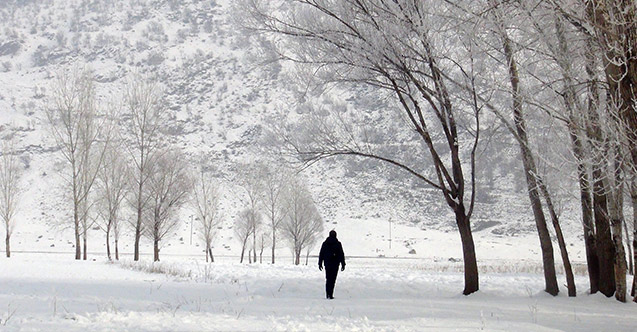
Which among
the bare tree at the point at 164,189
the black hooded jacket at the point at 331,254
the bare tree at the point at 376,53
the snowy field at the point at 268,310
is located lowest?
the snowy field at the point at 268,310

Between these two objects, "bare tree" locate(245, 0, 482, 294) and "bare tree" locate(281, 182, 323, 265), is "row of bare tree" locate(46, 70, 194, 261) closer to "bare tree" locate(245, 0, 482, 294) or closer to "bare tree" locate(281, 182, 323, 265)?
"bare tree" locate(281, 182, 323, 265)

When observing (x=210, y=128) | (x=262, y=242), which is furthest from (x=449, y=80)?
(x=210, y=128)

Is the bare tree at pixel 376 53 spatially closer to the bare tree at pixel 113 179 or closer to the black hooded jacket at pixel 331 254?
the black hooded jacket at pixel 331 254

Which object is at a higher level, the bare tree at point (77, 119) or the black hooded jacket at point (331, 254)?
the bare tree at point (77, 119)

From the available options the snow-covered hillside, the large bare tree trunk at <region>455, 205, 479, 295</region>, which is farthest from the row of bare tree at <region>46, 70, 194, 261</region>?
the large bare tree trunk at <region>455, 205, 479, 295</region>

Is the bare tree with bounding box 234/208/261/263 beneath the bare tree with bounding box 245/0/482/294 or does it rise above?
beneath

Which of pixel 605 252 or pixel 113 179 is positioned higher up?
pixel 113 179

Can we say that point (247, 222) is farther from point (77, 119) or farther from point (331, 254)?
point (331, 254)

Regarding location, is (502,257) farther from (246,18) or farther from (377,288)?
(246,18)

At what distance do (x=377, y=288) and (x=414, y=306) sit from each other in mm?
5211

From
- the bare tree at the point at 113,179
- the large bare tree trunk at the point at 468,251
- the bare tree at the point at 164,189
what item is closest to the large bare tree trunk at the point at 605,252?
the large bare tree trunk at the point at 468,251

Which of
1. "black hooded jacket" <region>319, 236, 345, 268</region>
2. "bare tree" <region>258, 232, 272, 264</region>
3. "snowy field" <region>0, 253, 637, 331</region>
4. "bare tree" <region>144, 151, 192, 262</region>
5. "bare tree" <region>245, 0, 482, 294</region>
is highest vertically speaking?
"bare tree" <region>245, 0, 482, 294</region>

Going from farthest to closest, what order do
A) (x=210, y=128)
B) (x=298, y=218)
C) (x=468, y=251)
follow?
(x=210, y=128) → (x=298, y=218) → (x=468, y=251)

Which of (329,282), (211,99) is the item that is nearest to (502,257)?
(329,282)
